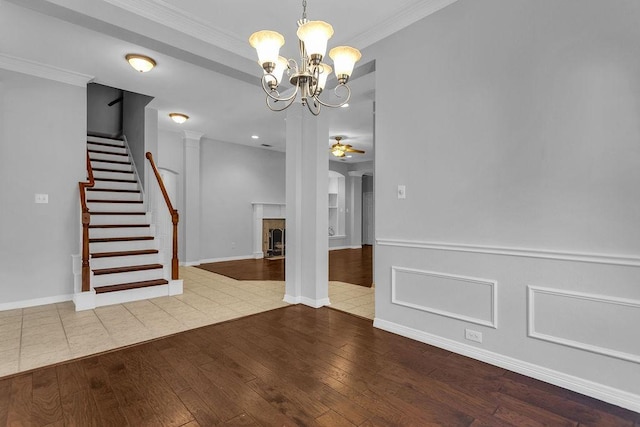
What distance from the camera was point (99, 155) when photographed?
609cm

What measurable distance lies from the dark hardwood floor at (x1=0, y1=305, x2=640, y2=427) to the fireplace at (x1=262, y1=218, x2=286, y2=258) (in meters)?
5.50

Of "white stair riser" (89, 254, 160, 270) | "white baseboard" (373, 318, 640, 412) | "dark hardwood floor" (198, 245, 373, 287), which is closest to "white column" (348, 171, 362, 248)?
"dark hardwood floor" (198, 245, 373, 287)

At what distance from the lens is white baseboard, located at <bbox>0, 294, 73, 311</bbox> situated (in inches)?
149

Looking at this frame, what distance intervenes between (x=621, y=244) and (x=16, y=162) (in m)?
6.03

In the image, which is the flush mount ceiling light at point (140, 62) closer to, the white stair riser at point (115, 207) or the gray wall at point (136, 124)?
the gray wall at point (136, 124)

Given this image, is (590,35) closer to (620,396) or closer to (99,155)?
(620,396)

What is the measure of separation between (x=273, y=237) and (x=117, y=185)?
12.7 ft

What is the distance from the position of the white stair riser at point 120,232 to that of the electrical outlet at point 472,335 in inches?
189

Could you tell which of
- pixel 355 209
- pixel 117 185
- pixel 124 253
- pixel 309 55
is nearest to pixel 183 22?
pixel 309 55

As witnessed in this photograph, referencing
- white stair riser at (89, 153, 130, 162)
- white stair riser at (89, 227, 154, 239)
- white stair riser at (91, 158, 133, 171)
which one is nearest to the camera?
white stair riser at (89, 227, 154, 239)

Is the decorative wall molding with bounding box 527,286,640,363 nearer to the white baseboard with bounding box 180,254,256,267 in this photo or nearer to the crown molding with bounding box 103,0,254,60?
the crown molding with bounding box 103,0,254,60

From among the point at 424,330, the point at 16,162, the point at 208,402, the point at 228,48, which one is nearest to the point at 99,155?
the point at 16,162

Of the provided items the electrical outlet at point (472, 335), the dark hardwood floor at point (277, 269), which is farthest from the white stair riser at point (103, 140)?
the electrical outlet at point (472, 335)

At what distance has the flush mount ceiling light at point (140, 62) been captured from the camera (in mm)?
3652
